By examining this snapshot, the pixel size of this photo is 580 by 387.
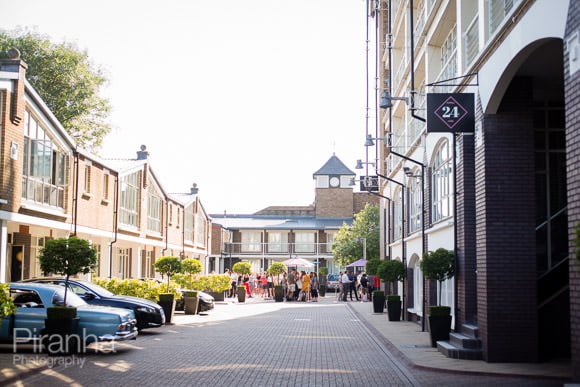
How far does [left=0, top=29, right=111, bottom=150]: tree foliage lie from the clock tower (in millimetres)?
39610

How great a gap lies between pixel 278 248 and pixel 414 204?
1943 inches

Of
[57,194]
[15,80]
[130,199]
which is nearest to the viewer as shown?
[15,80]

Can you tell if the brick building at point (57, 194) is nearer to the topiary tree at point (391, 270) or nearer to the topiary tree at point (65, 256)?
the topiary tree at point (65, 256)

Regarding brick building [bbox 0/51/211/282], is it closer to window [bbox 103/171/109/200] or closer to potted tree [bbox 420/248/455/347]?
window [bbox 103/171/109/200]

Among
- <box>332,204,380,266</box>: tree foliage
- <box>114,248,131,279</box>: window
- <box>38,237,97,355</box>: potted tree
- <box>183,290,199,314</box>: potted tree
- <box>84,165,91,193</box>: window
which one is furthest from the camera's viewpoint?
<box>332,204,380,266</box>: tree foliage

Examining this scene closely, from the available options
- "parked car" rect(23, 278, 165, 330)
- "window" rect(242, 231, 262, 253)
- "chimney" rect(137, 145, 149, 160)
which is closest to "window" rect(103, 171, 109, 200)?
"chimney" rect(137, 145, 149, 160)

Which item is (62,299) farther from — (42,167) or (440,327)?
(42,167)

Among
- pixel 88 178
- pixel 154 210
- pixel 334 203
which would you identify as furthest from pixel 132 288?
pixel 334 203

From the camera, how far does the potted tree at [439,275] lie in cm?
1505

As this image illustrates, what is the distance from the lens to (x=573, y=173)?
28.1 feet

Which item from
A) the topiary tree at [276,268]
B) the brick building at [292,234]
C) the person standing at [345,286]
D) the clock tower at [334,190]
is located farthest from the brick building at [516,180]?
the clock tower at [334,190]

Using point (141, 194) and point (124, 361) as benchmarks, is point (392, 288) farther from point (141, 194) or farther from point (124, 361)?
point (124, 361)

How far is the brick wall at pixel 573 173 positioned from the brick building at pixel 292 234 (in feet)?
198

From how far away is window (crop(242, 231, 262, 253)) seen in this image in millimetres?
73688
